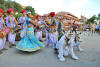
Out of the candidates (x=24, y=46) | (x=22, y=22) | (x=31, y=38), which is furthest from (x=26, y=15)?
(x=24, y=46)

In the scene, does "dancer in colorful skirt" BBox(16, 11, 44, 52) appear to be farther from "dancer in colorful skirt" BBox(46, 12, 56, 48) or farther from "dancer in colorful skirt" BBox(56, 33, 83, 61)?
"dancer in colorful skirt" BBox(56, 33, 83, 61)

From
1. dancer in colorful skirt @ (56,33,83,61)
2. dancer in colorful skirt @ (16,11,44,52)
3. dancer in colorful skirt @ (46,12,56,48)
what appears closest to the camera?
dancer in colorful skirt @ (56,33,83,61)

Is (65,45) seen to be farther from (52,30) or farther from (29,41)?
(29,41)

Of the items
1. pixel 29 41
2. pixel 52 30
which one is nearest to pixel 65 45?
pixel 52 30

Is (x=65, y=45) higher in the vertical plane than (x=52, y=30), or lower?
lower

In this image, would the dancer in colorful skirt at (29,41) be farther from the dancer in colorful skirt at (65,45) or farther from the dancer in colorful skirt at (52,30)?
the dancer in colorful skirt at (65,45)

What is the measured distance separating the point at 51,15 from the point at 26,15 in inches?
51.2

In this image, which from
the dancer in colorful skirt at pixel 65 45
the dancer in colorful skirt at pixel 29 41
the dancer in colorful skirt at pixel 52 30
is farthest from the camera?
the dancer in colorful skirt at pixel 52 30

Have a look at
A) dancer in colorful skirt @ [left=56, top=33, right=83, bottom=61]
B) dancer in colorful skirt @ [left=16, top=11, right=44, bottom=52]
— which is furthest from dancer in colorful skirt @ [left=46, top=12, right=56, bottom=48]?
dancer in colorful skirt @ [left=56, top=33, right=83, bottom=61]

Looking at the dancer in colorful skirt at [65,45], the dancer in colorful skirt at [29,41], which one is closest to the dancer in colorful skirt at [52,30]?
the dancer in colorful skirt at [29,41]

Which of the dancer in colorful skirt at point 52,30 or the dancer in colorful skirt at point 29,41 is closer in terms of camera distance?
the dancer in colorful skirt at point 29,41

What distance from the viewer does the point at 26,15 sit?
4.62m

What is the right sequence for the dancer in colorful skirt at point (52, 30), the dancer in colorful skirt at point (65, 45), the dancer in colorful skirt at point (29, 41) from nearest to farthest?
1. the dancer in colorful skirt at point (65, 45)
2. the dancer in colorful skirt at point (29, 41)
3. the dancer in colorful skirt at point (52, 30)

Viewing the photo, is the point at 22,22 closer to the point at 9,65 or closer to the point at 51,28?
the point at 51,28
